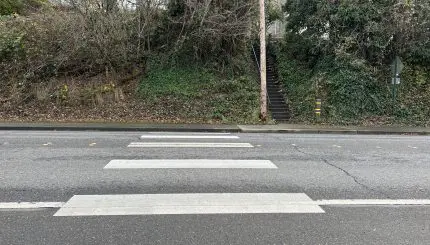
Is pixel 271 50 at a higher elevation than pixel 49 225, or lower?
higher

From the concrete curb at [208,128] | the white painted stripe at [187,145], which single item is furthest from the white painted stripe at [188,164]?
the concrete curb at [208,128]

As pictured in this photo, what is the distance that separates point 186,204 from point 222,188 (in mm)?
905

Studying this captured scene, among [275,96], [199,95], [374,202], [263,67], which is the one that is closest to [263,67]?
[263,67]

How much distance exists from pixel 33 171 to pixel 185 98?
41.7 feet

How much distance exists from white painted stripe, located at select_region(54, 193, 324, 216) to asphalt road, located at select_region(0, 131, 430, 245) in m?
0.16

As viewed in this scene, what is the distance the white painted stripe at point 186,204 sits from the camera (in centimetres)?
484

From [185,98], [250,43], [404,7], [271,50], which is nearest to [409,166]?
[185,98]

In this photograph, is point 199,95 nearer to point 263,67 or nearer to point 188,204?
point 263,67

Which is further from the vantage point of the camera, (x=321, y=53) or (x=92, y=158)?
(x=321, y=53)

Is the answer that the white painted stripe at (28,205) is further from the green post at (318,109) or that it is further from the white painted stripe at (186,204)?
the green post at (318,109)

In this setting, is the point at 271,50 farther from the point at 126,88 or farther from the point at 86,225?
the point at 86,225

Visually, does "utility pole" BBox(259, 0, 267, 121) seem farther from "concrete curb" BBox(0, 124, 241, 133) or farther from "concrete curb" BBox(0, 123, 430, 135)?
"concrete curb" BBox(0, 124, 241, 133)

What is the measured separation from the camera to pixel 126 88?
2014 cm

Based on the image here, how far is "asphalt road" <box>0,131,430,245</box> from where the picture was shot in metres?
4.19
